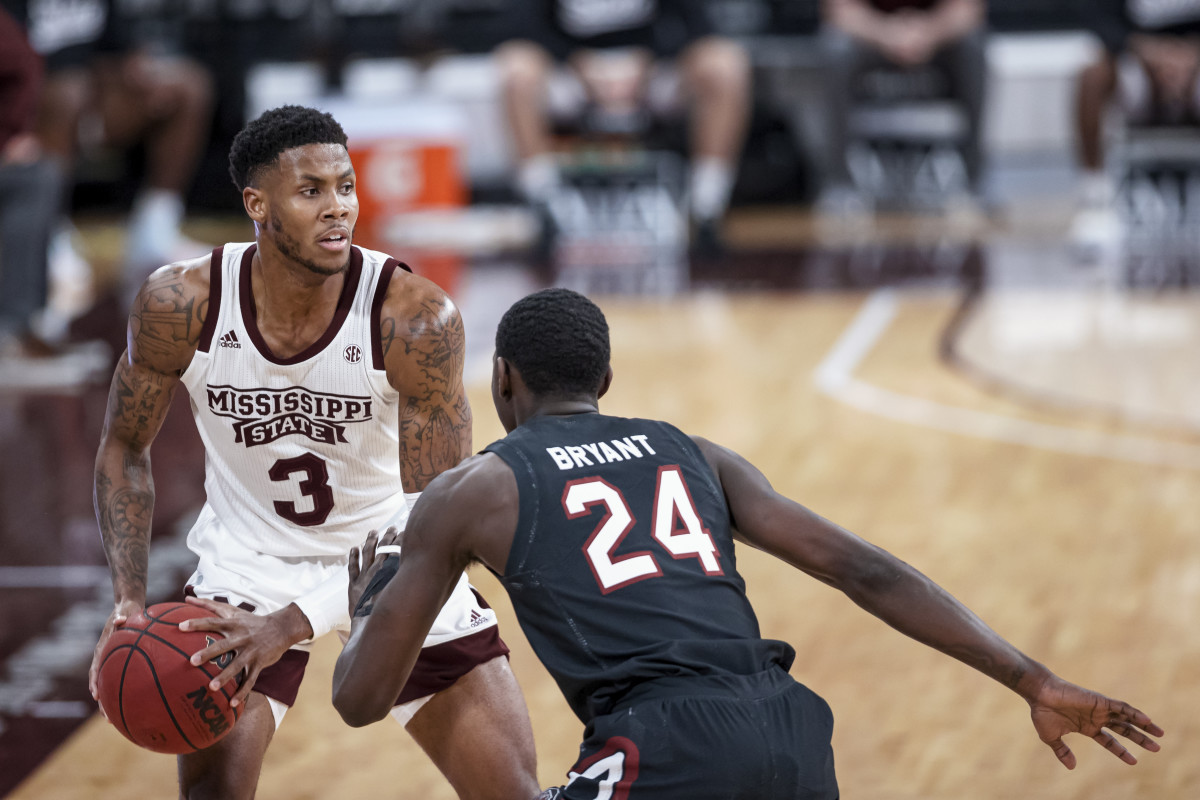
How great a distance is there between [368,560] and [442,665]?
1.59 feet

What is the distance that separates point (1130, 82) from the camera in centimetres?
1136

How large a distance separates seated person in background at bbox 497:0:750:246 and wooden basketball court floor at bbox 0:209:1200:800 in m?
1.16

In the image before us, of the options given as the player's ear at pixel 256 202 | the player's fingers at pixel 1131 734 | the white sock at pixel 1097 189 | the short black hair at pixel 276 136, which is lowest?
the white sock at pixel 1097 189

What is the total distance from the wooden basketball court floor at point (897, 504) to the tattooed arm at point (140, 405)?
893 mm

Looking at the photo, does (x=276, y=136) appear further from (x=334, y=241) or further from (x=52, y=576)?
(x=52, y=576)

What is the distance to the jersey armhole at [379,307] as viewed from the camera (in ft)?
10.0

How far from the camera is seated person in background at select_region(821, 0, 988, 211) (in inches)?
448

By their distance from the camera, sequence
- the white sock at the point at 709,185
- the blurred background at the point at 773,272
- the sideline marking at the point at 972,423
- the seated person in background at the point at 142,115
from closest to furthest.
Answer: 1. the blurred background at the point at 773,272
2. the sideline marking at the point at 972,423
3. the seated person in background at the point at 142,115
4. the white sock at the point at 709,185

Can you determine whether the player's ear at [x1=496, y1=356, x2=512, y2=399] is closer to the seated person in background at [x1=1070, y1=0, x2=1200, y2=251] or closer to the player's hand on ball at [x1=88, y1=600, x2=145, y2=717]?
the player's hand on ball at [x1=88, y1=600, x2=145, y2=717]

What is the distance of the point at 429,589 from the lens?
2.45 meters

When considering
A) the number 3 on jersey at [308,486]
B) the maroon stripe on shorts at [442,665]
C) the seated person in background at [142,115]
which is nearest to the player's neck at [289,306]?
the number 3 on jersey at [308,486]

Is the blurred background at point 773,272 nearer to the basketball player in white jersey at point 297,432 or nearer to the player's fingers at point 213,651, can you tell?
the basketball player in white jersey at point 297,432

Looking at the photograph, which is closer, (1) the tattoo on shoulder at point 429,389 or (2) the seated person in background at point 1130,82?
(1) the tattoo on shoulder at point 429,389

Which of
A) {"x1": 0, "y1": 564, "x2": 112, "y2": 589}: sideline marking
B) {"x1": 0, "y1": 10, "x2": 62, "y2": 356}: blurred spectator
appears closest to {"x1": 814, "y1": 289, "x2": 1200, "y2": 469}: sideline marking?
{"x1": 0, "y1": 564, "x2": 112, "y2": 589}: sideline marking
